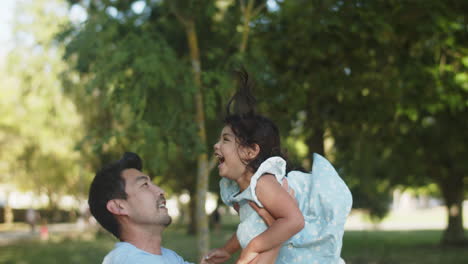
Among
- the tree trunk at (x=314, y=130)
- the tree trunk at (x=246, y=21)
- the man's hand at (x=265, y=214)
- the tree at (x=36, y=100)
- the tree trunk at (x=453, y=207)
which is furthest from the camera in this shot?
the tree trunk at (x=453, y=207)

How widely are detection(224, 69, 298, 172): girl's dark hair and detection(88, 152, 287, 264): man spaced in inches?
19.3

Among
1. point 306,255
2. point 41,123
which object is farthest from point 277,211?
point 41,123

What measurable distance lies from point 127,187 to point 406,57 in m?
7.72

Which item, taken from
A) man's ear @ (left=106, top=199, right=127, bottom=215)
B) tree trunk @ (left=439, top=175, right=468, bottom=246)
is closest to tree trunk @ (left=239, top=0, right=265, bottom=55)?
man's ear @ (left=106, top=199, right=127, bottom=215)

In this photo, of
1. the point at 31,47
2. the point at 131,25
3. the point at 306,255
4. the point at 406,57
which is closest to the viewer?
the point at 306,255

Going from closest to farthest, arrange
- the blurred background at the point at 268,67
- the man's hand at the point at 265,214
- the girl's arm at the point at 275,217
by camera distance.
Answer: the girl's arm at the point at 275,217
the man's hand at the point at 265,214
the blurred background at the point at 268,67

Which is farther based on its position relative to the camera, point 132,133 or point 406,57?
point 406,57

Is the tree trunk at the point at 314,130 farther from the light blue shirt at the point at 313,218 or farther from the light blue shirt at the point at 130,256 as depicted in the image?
the light blue shirt at the point at 130,256

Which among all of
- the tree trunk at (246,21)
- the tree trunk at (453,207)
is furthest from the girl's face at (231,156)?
the tree trunk at (453,207)

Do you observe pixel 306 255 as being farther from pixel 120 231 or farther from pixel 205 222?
pixel 205 222

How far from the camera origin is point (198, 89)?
8.27m

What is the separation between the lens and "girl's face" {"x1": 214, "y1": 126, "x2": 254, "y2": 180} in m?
2.81

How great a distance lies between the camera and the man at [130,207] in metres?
2.86

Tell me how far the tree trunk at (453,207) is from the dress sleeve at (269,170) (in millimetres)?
22225
